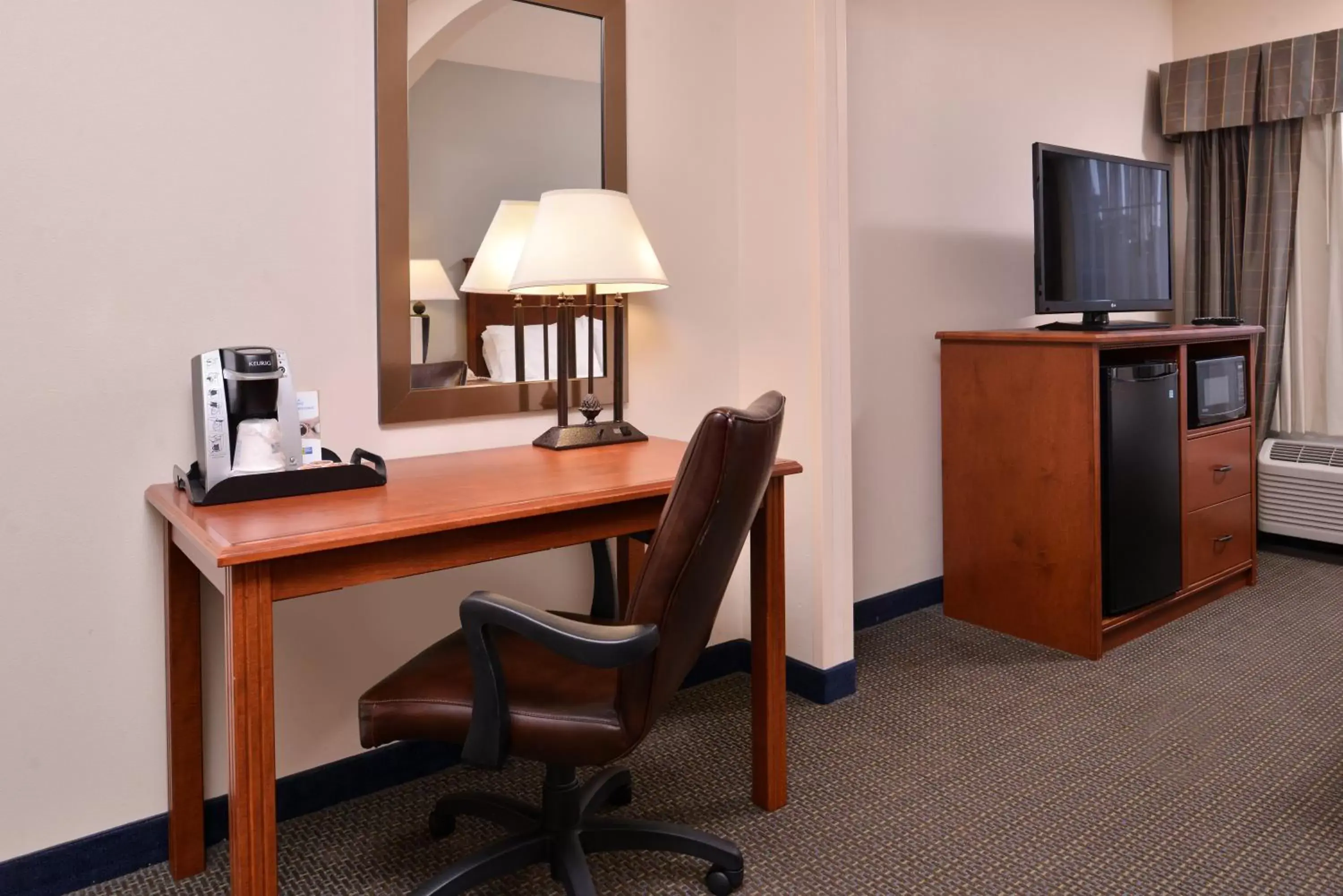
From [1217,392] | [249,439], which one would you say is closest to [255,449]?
[249,439]

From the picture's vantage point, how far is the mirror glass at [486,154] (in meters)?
2.10

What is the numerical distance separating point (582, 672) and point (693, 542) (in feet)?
1.20

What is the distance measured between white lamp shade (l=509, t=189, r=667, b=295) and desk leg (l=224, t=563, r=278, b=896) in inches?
37.0

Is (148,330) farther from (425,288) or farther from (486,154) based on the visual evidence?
(486,154)

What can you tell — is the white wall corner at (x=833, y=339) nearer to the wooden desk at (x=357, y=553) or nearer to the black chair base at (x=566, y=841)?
the wooden desk at (x=357, y=553)

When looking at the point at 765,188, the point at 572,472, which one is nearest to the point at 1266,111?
the point at 765,188

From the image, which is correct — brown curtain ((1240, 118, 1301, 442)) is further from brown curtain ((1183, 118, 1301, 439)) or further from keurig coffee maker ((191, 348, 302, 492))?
keurig coffee maker ((191, 348, 302, 492))

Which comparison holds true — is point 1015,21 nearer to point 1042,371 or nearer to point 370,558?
point 1042,371

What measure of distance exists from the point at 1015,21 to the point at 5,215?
3311 mm

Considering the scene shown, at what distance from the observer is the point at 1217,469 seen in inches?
130

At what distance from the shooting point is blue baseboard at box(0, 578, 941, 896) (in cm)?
174

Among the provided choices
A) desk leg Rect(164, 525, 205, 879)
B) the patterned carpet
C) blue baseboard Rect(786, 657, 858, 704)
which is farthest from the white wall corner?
desk leg Rect(164, 525, 205, 879)

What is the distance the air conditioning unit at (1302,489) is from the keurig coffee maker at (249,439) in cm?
381

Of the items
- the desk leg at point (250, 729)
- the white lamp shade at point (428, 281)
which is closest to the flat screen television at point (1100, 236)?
the white lamp shade at point (428, 281)
